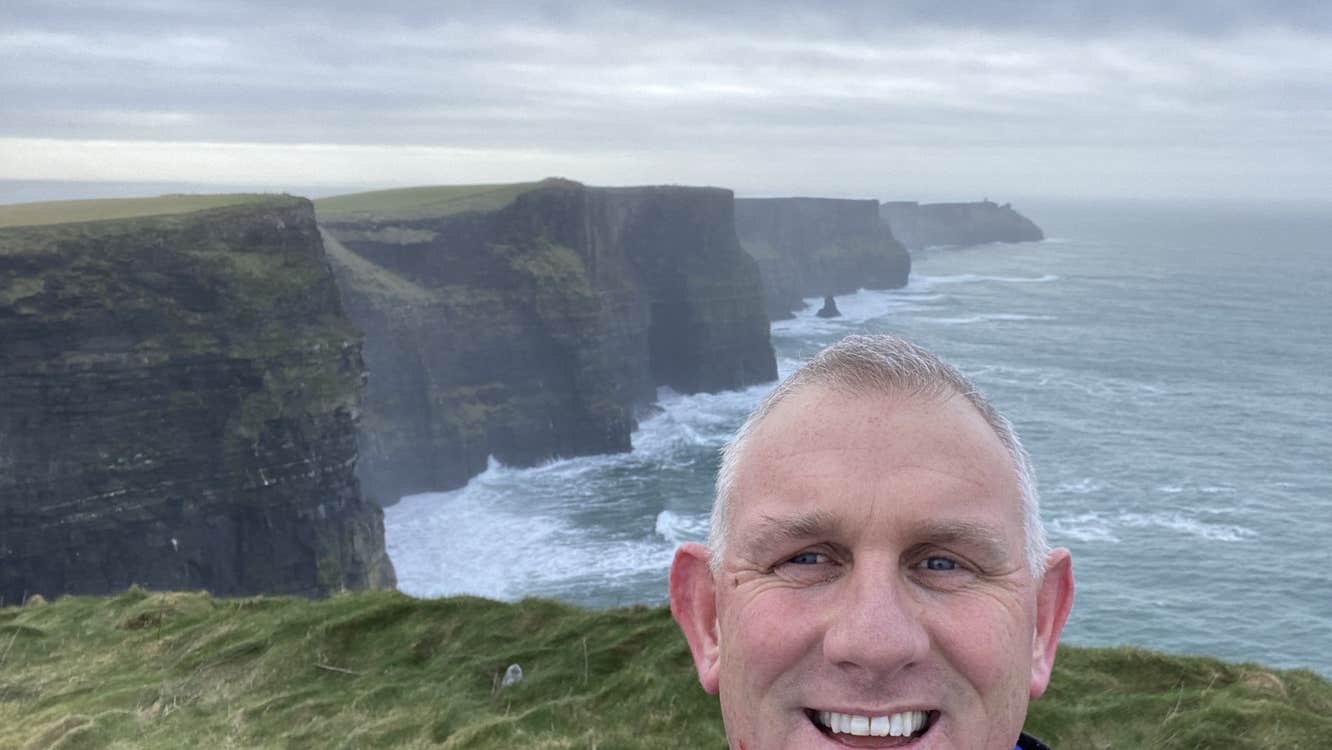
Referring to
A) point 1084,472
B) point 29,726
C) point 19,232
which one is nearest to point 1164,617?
point 1084,472

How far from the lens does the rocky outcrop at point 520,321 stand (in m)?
70.2

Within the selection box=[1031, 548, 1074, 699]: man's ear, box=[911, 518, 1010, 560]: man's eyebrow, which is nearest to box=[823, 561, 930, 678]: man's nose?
box=[911, 518, 1010, 560]: man's eyebrow

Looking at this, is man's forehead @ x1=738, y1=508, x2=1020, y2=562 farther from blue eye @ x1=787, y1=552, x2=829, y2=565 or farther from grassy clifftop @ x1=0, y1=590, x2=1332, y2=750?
grassy clifftop @ x1=0, y1=590, x2=1332, y2=750

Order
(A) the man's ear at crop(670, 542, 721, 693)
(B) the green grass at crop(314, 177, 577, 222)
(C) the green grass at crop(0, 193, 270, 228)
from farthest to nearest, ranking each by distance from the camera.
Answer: (B) the green grass at crop(314, 177, 577, 222) < (C) the green grass at crop(0, 193, 270, 228) < (A) the man's ear at crop(670, 542, 721, 693)

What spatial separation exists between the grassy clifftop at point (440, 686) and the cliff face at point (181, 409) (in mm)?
32846

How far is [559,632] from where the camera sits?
36.3 ft

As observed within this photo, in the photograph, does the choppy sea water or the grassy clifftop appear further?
the choppy sea water

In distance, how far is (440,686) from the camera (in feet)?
33.6

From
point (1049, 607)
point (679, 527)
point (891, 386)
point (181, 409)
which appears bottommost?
Answer: point (679, 527)

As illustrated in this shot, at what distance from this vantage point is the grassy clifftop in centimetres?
838

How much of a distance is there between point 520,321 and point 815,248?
74.6 m

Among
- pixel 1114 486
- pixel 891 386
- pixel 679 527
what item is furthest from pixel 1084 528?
pixel 891 386

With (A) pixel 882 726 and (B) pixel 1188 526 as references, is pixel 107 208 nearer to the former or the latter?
(B) pixel 1188 526

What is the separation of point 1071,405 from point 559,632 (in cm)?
6613
